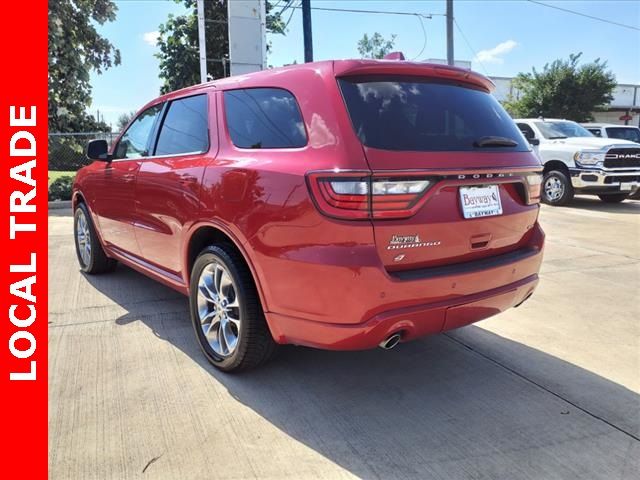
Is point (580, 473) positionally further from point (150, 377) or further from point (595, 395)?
point (150, 377)

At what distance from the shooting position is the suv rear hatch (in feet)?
7.86

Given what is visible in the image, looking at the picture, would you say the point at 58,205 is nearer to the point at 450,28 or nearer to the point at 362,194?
the point at 362,194

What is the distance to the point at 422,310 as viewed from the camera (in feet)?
8.19

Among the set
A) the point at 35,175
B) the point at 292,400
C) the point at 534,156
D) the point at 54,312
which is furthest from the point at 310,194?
the point at 54,312

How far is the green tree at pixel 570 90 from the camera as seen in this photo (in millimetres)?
27938

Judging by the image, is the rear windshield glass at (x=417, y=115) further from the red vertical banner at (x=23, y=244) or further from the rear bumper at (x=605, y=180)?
the rear bumper at (x=605, y=180)

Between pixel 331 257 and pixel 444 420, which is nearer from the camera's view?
pixel 331 257

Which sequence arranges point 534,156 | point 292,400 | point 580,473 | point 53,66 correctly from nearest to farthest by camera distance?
point 580,473 → point 292,400 → point 534,156 → point 53,66

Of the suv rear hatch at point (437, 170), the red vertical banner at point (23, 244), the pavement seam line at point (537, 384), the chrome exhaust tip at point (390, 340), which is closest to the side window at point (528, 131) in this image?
the pavement seam line at point (537, 384)

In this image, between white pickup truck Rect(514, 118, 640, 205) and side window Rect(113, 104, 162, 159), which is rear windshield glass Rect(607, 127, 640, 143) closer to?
white pickup truck Rect(514, 118, 640, 205)

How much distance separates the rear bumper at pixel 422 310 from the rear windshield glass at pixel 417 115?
0.65 meters

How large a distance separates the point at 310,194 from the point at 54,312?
3018 mm

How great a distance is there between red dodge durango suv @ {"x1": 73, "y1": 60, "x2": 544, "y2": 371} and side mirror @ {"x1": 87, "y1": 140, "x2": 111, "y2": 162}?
1637mm

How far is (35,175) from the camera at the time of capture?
3.75 meters
